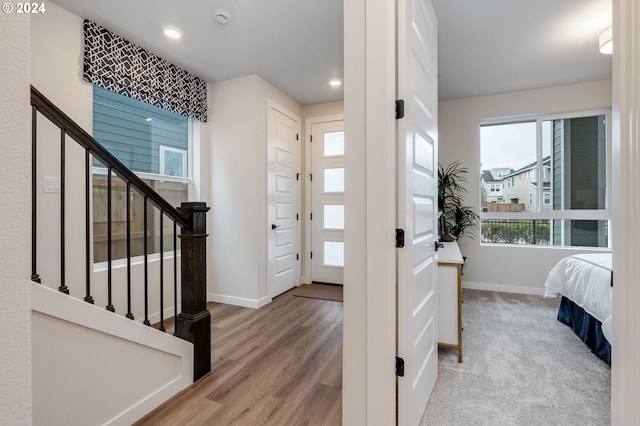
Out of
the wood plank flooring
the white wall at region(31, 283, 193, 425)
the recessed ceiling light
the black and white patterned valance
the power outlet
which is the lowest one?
the wood plank flooring

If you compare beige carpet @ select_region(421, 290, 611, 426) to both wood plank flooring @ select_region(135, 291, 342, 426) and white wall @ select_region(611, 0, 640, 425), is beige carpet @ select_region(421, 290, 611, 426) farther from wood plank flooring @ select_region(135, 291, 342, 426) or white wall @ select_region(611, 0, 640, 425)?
white wall @ select_region(611, 0, 640, 425)

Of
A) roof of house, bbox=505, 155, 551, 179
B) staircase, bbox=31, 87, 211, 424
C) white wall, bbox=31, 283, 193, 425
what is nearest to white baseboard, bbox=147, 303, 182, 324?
staircase, bbox=31, 87, 211, 424

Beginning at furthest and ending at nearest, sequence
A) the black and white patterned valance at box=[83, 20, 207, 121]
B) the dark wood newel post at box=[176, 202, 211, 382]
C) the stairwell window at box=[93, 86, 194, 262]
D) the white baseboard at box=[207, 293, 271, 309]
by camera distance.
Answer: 1. the white baseboard at box=[207, 293, 271, 309]
2. the stairwell window at box=[93, 86, 194, 262]
3. the black and white patterned valance at box=[83, 20, 207, 121]
4. the dark wood newel post at box=[176, 202, 211, 382]

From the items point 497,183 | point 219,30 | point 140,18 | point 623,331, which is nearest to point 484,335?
point 623,331

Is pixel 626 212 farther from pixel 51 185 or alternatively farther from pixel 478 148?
pixel 478 148

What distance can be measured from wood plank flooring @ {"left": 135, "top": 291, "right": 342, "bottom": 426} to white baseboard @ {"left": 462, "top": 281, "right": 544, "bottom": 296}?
203 cm

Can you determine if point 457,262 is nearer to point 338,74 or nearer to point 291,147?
point 338,74

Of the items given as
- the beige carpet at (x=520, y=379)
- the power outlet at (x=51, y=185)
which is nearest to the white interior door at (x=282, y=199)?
the power outlet at (x=51, y=185)

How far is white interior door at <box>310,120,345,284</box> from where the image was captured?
4.20 meters

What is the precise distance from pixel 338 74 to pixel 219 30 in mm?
1313

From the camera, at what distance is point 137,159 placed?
2869mm

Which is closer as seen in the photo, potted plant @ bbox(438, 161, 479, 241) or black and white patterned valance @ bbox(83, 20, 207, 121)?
black and white patterned valance @ bbox(83, 20, 207, 121)

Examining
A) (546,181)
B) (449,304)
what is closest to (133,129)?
(449,304)

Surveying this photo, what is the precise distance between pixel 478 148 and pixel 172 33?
372 cm
